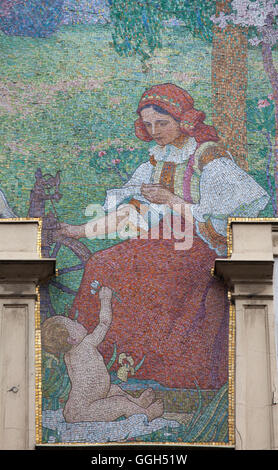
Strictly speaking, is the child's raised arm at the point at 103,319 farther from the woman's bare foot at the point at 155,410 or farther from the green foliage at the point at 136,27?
the green foliage at the point at 136,27

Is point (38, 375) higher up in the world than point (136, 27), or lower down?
lower down

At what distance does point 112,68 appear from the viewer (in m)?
10.1

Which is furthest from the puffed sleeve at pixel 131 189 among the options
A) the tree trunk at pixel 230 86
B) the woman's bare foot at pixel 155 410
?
the woman's bare foot at pixel 155 410

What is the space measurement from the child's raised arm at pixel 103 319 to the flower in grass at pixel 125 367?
206 millimetres

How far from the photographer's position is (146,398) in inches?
362

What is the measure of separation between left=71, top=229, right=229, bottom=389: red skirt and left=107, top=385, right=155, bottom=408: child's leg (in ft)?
0.37

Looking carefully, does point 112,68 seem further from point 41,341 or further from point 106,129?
point 41,341

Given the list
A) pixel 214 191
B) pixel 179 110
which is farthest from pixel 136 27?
pixel 214 191

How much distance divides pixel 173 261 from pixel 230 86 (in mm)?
1528

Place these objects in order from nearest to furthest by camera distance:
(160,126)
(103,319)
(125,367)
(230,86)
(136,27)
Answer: (125,367), (103,319), (160,126), (230,86), (136,27)

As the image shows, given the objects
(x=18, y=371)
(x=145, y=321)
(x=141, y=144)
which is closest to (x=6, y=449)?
(x=18, y=371)

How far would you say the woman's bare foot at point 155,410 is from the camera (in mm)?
9148

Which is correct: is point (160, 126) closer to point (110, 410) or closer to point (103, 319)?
point (103, 319)

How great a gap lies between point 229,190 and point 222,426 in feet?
6.04
